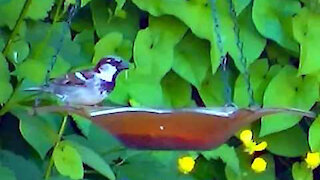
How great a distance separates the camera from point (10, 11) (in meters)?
1.97

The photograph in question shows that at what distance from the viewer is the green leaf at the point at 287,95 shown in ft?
6.86

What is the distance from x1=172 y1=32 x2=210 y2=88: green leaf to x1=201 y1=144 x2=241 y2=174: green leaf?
157mm

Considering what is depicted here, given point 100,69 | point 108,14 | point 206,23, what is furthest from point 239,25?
point 100,69

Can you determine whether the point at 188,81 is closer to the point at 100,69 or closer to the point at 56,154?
the point at 56,154

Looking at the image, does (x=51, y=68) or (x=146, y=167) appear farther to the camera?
(x=146, y=167)

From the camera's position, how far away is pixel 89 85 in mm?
1441

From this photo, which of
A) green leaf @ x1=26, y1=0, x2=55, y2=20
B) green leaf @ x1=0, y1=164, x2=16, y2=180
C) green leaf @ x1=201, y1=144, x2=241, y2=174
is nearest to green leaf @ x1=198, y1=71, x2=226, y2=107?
green leaf @ x1=201, y1=144, x2=241, y2=174

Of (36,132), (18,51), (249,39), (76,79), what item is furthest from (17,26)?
(249,39)

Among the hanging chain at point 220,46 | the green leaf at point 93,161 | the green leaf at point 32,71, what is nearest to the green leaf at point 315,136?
the hanging chain at point 220,46

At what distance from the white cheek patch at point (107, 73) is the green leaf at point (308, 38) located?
665 millimetres

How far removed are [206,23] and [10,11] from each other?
1.35 ft

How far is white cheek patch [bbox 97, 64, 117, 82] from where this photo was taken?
145 centimetres

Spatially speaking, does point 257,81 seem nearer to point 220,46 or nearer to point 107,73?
point 220,46

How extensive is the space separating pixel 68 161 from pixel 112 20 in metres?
0.49
